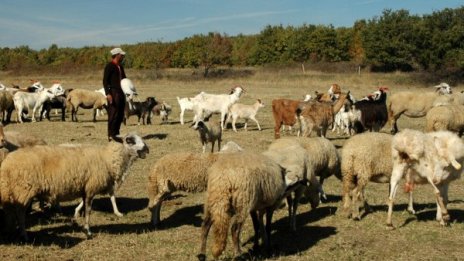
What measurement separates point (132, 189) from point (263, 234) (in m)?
4.78

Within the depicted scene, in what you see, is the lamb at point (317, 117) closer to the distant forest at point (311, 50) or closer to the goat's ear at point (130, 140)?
the goat's ear at point (130, 140)

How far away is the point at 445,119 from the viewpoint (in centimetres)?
1697

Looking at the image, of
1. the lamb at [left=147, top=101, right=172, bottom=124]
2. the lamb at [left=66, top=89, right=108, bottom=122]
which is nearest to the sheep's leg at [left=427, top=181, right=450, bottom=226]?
the lamb at [left=147, top=101, right=172, bottom=124]

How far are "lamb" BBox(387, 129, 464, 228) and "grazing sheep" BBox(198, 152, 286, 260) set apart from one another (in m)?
2.66

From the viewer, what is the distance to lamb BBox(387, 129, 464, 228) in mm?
8344

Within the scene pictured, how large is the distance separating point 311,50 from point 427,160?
62907 mm

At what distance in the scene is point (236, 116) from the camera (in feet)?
71.0

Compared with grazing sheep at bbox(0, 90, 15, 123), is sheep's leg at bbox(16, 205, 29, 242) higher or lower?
lower

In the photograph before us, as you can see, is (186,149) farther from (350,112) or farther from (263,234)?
(263,234)

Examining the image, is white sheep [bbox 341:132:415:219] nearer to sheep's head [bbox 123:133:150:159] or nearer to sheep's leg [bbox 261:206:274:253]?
sheep's leg [bbox 261:206:274:253]

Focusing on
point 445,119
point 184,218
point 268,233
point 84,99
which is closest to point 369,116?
point 445,119

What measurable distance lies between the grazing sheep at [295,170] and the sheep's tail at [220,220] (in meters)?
1.46

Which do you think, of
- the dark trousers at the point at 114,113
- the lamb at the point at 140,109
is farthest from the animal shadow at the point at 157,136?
the dark trousers at the point at 114,113

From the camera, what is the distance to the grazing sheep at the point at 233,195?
6414mm
